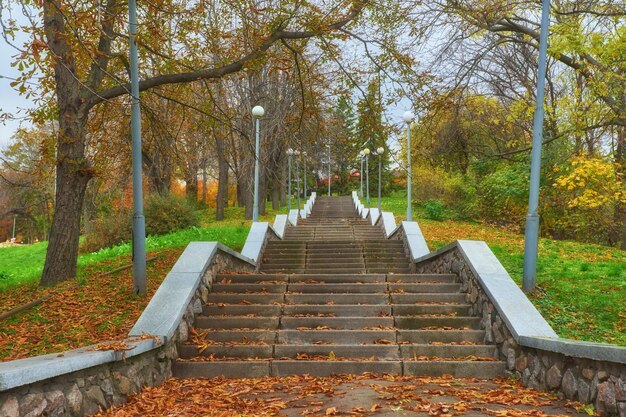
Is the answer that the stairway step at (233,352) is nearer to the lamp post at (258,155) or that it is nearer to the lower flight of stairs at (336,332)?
the lower flight of stairs at (336,332)

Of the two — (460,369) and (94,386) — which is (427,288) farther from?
(94,386)

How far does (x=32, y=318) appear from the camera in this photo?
7.16 meters

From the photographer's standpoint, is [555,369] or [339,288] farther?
[339,288]

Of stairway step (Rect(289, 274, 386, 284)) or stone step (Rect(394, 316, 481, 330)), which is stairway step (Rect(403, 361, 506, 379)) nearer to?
stone step (Rect(394, 316, 481, 330))

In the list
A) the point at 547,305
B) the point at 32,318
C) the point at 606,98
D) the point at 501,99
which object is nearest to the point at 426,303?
the point at 547,305

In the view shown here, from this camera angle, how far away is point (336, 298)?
805 cm

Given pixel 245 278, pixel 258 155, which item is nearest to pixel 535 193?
pixel 245 278

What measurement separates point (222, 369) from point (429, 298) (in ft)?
11.1

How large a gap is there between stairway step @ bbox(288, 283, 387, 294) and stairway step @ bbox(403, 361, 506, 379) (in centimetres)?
245

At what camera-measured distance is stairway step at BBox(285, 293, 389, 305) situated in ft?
26.2

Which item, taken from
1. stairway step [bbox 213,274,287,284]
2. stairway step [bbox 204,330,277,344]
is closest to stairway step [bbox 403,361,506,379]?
stairway step [bbox 204,330,277,344]

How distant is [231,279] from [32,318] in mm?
2917

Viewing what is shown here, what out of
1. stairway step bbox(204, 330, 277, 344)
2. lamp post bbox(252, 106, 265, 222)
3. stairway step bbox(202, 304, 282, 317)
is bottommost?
stairway step bbox(204, 330, 277, 344)

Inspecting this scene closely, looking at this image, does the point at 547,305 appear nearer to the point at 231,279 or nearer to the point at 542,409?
the point at 542,409
